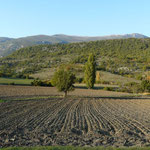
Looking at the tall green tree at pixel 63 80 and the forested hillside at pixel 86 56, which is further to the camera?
the forested hillside at pixel 86 56

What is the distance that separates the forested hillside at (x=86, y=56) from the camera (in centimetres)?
10356

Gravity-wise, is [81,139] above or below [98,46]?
below

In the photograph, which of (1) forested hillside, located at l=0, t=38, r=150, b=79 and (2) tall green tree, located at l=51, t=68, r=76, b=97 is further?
(1) forested hillside, located at l=0, t=38, r=150, b=79

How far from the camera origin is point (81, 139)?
39.6 feet

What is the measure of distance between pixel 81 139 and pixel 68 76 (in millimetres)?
28090

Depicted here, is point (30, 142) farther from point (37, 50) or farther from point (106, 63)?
point (37, 50)

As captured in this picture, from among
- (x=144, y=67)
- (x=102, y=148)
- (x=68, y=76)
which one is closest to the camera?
(x=102, y=148)

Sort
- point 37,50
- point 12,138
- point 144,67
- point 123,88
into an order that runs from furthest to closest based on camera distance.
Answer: point 37,50 → point 144,67 → point 123,88 → point 12,138

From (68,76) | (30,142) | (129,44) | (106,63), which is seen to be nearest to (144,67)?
(106,63)

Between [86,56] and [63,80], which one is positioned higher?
[86,56]

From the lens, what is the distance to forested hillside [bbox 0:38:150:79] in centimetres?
10356

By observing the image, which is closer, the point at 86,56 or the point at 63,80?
the point at 63,80

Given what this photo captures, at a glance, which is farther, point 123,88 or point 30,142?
point 123,88

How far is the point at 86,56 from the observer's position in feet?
400
